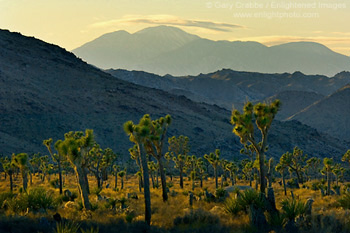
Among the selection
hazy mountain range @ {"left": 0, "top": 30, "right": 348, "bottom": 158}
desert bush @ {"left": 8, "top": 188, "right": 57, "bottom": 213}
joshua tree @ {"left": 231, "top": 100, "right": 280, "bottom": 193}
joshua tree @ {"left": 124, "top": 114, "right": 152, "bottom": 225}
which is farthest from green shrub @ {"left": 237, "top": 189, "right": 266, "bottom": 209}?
hazy mountain range @ {"left": 0, "top": 30, "right": 348, "bottom": 158}

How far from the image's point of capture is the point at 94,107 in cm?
11431

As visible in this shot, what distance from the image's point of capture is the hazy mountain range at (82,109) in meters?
98.0

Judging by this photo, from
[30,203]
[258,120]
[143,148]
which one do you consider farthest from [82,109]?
[143,148]

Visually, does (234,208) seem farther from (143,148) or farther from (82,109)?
(82,109)

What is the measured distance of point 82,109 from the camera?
112 meters

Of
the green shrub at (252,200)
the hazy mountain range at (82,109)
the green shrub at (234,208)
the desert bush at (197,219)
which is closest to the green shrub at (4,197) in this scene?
the desert bush at (197,219)

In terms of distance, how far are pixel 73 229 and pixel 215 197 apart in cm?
1372

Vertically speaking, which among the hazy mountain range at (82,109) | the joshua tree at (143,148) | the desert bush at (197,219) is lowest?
the desert bush at (197,219)

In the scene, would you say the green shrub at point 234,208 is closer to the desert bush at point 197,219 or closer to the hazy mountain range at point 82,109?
the desert bush at point 197,219

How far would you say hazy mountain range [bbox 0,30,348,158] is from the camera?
98000 millimetres

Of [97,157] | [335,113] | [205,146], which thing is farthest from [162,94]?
[97,157]

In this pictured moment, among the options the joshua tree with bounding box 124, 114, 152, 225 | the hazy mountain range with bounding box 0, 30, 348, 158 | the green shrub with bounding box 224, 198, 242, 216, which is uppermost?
the hazy mountain range with bounding box 0, 30, 348, 158

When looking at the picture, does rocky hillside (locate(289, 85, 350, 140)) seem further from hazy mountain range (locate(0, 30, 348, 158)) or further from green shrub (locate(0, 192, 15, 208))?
green shrub (locate(0, 192, 15, 208))

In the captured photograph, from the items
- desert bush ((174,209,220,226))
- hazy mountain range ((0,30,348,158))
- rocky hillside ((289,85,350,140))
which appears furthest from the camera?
rocky hillside ((289,85,350,140))
